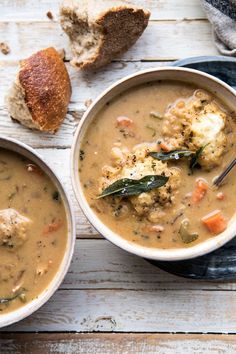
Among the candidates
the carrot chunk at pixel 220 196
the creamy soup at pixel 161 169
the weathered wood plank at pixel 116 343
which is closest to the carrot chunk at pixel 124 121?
the creamy soup at pixel 161 169

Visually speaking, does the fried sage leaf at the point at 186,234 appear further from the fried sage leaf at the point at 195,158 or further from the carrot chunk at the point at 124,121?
the carrot chunk at the point at 124,121

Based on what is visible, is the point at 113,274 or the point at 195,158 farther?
the point at 113,274

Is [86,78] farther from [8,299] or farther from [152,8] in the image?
[8,299]

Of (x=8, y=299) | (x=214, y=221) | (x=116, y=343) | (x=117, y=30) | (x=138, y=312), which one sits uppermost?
(x=117, y=30)

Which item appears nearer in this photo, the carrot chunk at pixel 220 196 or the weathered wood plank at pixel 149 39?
the carrot chunk at pixel 220 196

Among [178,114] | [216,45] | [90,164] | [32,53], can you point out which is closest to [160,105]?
[178,114]

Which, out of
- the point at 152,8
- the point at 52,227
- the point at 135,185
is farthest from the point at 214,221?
the point at 152,8

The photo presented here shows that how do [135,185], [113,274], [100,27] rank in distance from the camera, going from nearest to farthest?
[135,185]
[100,27]
[113,274]
